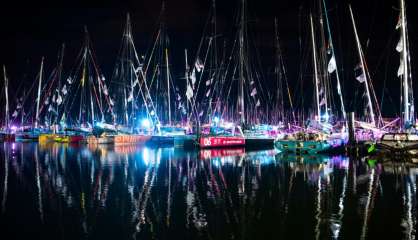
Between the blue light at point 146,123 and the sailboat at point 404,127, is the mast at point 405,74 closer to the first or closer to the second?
the sailboat at point 404,127

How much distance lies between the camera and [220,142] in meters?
61.9

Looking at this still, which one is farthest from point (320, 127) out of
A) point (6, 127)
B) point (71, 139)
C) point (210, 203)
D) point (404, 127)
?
point (6, 127)

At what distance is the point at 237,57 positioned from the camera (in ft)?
208

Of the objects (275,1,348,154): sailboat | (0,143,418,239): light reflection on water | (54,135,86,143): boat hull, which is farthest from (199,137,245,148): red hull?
(54,135,86,143): boat hull

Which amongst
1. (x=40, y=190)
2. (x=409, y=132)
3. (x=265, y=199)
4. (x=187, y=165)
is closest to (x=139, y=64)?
(x=187, y=165)

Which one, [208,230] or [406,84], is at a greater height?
[406,84]

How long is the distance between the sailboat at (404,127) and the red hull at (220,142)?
19.7 m

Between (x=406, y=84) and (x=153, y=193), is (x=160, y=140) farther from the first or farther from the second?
(x=153, y=193)

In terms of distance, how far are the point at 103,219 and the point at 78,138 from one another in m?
72.9

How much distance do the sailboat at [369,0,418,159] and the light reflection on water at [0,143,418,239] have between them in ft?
21.6

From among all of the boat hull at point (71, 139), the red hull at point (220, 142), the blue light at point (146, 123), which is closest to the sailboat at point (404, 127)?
the red hull at point (220, 142)

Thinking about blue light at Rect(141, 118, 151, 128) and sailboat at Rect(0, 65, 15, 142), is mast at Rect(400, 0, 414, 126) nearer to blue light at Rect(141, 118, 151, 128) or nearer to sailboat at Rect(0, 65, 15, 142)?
blue light at Rect(141, 118, 151, 128)

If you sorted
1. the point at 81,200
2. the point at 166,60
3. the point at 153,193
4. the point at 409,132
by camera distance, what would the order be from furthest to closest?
1. the point at 166,60
2. the point at 409,132
3. the point at 153,193
4. the point at 81,200

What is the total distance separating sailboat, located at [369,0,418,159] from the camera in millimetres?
41188
